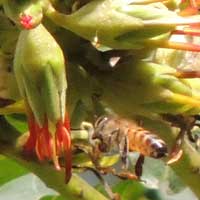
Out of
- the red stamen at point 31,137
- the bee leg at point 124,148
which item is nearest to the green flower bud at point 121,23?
the red stamen at point 31,137

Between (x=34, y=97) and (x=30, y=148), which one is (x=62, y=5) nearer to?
(x=34, y=97)

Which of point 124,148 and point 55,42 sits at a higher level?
point 55,42

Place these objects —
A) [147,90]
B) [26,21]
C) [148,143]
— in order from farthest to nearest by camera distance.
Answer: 1. [148,143]
2. [147,90]
3. [26,21]

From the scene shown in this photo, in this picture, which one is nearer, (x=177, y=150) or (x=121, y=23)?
(x=121, y=23)

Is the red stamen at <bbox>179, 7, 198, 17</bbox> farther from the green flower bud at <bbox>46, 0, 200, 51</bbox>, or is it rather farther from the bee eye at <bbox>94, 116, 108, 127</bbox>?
the bee eye at <bbox>94, 116, 108, 127</bbox>

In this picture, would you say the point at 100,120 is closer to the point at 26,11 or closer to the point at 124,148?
the point at 124,148

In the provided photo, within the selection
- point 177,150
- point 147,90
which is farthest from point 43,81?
point 177,150

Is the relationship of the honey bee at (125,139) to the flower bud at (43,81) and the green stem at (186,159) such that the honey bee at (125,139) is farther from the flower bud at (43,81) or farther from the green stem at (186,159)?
the flower bud at (43,81)

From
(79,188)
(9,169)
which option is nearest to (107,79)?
(79,188)
